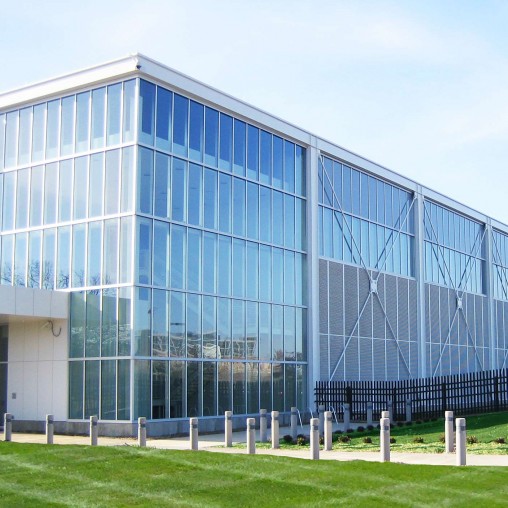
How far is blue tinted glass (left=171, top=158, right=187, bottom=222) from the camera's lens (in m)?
27.7

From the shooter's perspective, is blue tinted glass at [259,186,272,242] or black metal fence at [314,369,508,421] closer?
black metal fence at [314,369,508,421]

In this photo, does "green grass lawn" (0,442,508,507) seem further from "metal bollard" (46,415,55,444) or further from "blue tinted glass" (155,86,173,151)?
"blue tinted glass" (155,86,173,151)

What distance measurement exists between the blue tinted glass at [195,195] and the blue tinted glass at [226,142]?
4.97ft

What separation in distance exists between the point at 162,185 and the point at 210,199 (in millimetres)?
2639

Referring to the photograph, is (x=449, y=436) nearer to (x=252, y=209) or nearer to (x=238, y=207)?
(x=238, y=207)

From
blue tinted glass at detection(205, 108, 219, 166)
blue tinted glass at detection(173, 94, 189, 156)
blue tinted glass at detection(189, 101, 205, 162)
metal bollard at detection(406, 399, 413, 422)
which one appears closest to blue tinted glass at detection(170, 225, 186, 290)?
blue tinted glass at detection(173, 94, 189, 156)

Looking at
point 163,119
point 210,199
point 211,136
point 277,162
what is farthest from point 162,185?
point 277,162

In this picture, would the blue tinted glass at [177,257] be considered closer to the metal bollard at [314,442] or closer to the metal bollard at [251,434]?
the metal bollard at [251,434]

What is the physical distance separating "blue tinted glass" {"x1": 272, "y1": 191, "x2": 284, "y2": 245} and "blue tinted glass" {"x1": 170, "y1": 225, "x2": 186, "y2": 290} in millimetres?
6142

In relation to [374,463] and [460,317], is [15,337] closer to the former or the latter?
[374,463]

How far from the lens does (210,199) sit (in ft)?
96.7

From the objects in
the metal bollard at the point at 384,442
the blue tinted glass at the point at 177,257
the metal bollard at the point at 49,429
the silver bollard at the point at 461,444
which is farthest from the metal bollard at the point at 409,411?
the silver bollard at the point at 461,444

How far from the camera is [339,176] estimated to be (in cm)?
3822

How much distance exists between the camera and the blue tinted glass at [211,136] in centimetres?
2964
